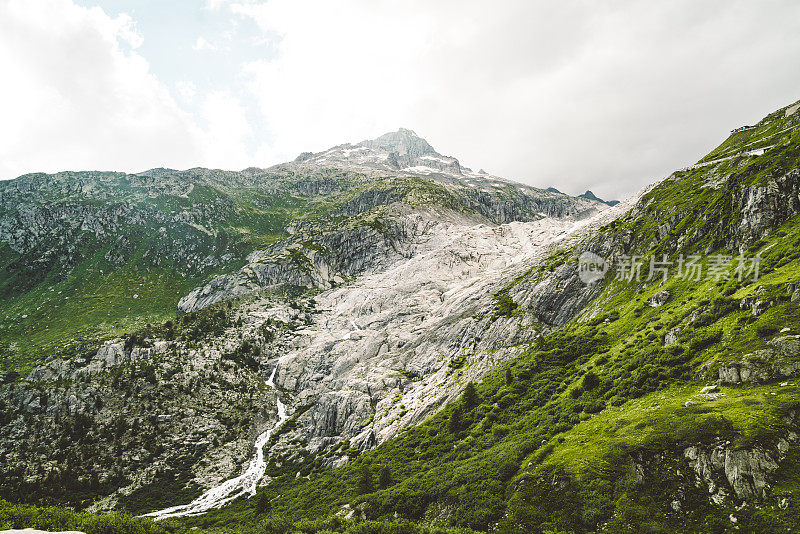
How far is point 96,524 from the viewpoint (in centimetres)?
2516

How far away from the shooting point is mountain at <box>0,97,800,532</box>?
26.0m

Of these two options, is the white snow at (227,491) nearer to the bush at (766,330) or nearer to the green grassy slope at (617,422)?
the green grassy slope at (617,422)

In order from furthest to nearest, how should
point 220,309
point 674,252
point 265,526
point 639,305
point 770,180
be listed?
1. point 220,309
2. point 674,252
3. point 639,305
4. point 770,180
5. point 265,526

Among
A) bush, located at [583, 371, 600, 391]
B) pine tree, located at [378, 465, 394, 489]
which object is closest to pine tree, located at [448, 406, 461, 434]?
pine tree, located at [378, 465, 394, 489]

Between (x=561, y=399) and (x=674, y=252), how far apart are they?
51362mm

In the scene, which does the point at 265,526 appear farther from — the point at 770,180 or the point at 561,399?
the point at 770,180

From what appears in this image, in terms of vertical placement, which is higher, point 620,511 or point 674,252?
point 674,252

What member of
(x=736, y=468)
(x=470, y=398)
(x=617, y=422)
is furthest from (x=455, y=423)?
(x=736, y=468)

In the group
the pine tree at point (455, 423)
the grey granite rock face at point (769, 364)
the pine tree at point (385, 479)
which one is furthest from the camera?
the pine tree at point (455, 423)

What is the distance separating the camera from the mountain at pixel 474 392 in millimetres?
26047

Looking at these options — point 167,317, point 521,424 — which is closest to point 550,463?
point 521,424

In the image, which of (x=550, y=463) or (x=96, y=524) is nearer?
(x=96, y=524)

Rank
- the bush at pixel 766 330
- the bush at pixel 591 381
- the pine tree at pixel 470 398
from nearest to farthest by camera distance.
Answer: the bush at pixel 766 330
the bush at pixel 591 381
the pine tree at pixel 470 398

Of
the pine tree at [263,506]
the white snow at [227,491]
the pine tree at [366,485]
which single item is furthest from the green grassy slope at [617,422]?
the white snow at [227,491]
